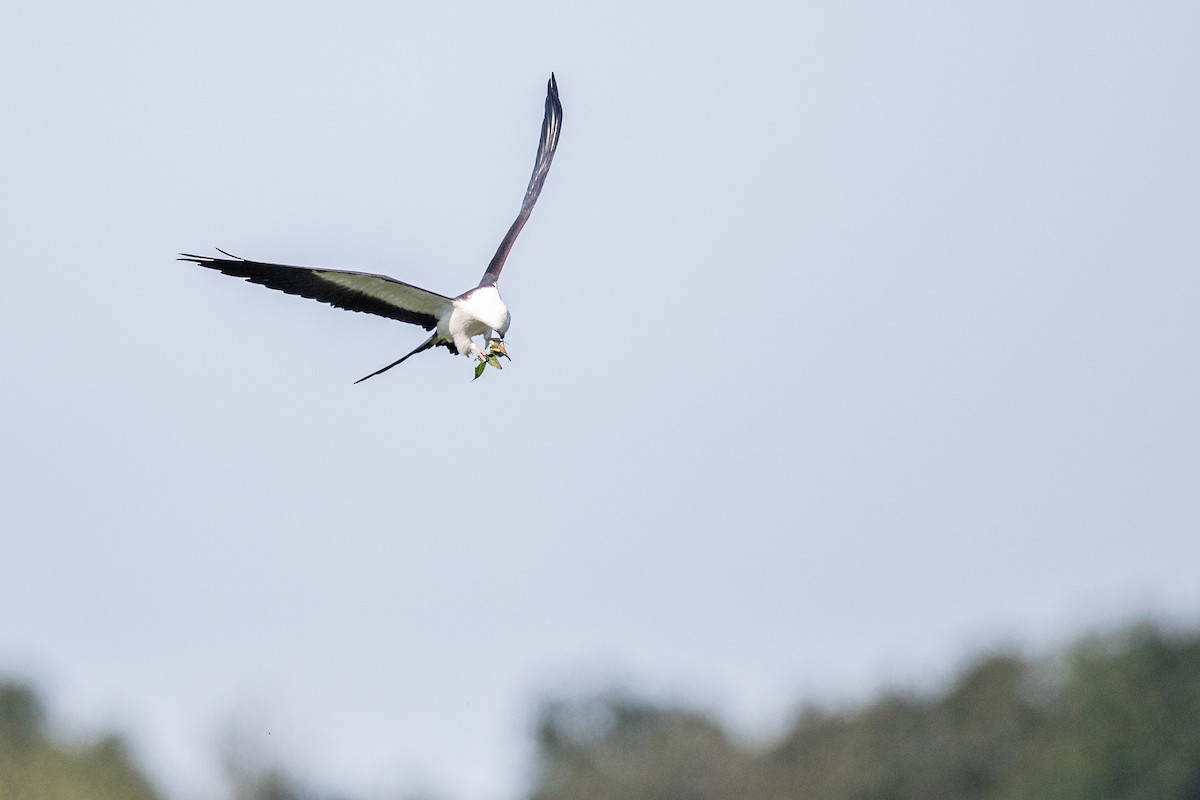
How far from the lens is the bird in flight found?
14.1 m

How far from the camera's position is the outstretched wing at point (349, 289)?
1439 centimetres

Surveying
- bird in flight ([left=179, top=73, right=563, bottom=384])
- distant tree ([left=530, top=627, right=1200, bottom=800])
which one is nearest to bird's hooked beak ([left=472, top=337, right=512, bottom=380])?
bird in flight ([left=179, top=73, right=563, bottom=384])

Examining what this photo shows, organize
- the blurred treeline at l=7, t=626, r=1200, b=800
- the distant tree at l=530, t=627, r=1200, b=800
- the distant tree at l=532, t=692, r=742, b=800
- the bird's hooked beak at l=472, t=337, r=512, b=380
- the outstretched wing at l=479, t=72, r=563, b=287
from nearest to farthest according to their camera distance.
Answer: the bird's hooked beak at l=472, t=337, r=512, b=380, the outstretched wing at l=479, t=72, r=563, b=287, the blurred treeline at l=7, t=626, r=1200, b=800, the distant tree at l=530, t=627, r=1200, b=800, the distant tree at l=532, t=692, r=742, b=800

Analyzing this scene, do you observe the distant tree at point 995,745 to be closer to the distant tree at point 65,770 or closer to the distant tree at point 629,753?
the distant tree at point 629,753

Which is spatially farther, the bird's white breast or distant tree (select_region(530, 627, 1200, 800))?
distant tree (select_region(530, 627, 1200, 800))

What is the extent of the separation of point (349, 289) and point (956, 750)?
203 ft

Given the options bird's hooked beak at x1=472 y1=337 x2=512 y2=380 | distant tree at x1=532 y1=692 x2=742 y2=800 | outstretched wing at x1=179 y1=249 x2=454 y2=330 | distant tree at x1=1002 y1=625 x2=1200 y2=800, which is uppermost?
distant tree at x1=532 y1=692 x2=742 y2=800

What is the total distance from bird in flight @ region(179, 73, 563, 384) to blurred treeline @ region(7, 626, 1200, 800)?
45.4 meters

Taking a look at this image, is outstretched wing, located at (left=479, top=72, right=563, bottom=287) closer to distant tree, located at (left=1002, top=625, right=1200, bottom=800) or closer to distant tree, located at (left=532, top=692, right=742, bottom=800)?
distant tree, located at (left=1002, top=625, right=1200, bottom=800)

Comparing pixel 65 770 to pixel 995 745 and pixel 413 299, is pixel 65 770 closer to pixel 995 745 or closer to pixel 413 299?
pixel 995 745

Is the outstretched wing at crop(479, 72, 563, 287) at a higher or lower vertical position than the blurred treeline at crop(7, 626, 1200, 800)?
lower

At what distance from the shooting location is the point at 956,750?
73.1 meters

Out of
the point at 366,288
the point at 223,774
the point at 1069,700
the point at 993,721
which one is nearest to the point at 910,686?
the point at 993,721

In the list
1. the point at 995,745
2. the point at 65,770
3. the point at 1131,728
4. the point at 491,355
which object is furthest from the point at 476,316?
the point at 995,745
